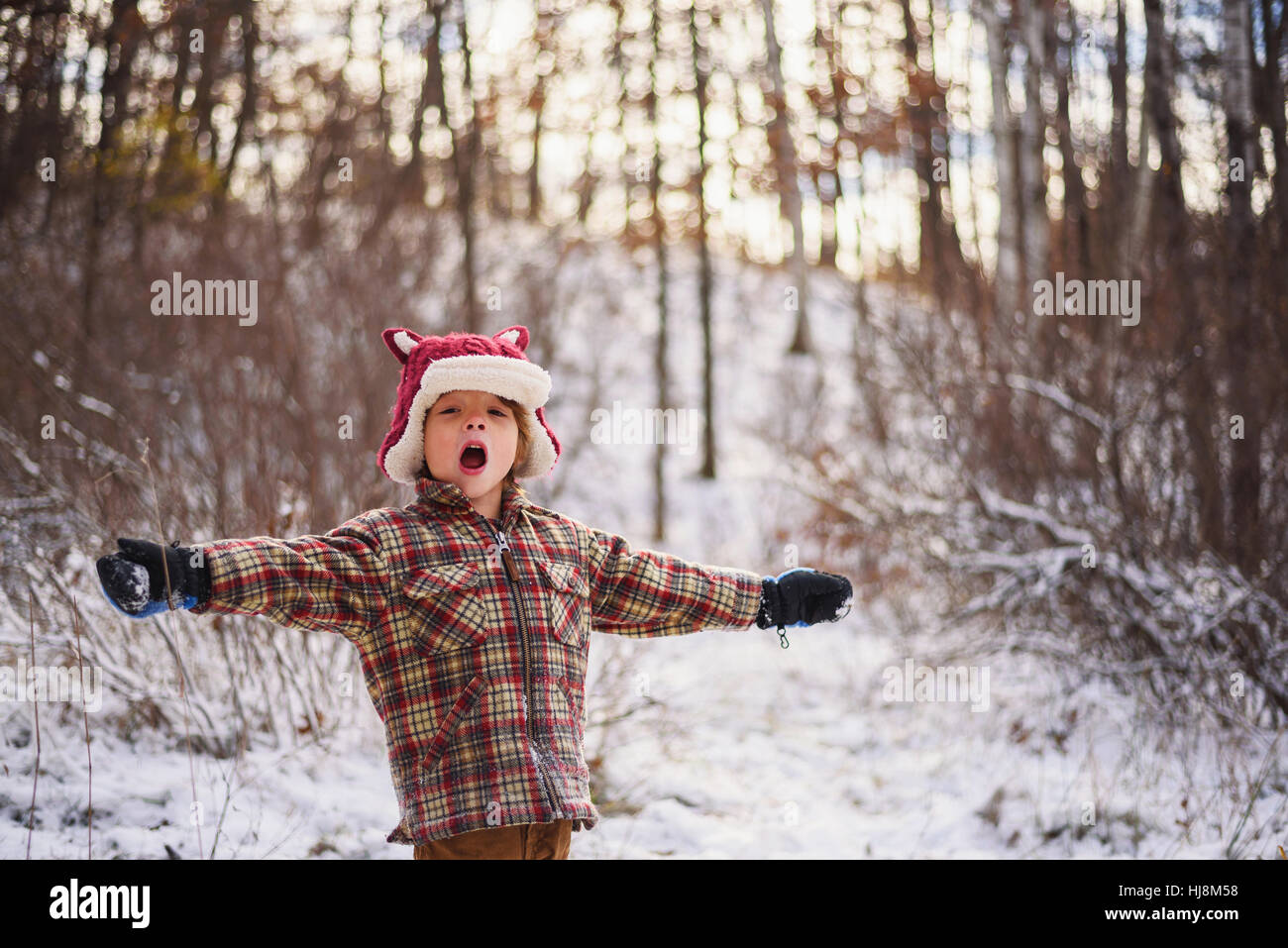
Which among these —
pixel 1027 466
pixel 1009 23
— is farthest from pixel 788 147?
pixel 1027 466

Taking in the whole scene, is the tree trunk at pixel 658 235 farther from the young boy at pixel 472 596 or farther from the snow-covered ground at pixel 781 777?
the young boy at pixel 472 596

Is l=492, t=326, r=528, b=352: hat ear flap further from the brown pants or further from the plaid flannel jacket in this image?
the brown pants

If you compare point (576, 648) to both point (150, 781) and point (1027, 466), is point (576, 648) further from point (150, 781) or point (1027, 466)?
point (1027, 466)

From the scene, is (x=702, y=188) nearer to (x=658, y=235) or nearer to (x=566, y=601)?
(x=658, y=235)

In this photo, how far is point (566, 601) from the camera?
2275 mm

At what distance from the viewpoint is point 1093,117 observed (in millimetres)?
7613

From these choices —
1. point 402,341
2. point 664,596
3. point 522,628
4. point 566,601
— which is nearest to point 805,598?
point 664,596

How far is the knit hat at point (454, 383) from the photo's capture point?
2.30 meters

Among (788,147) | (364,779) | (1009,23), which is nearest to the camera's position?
(364,779)

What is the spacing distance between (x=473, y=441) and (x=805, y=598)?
2.76ft

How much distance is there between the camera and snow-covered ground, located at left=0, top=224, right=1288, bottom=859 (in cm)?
352

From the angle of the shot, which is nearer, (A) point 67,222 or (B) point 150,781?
(B) point 150,781

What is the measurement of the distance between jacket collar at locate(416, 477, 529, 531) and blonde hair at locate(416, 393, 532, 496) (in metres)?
0.05
